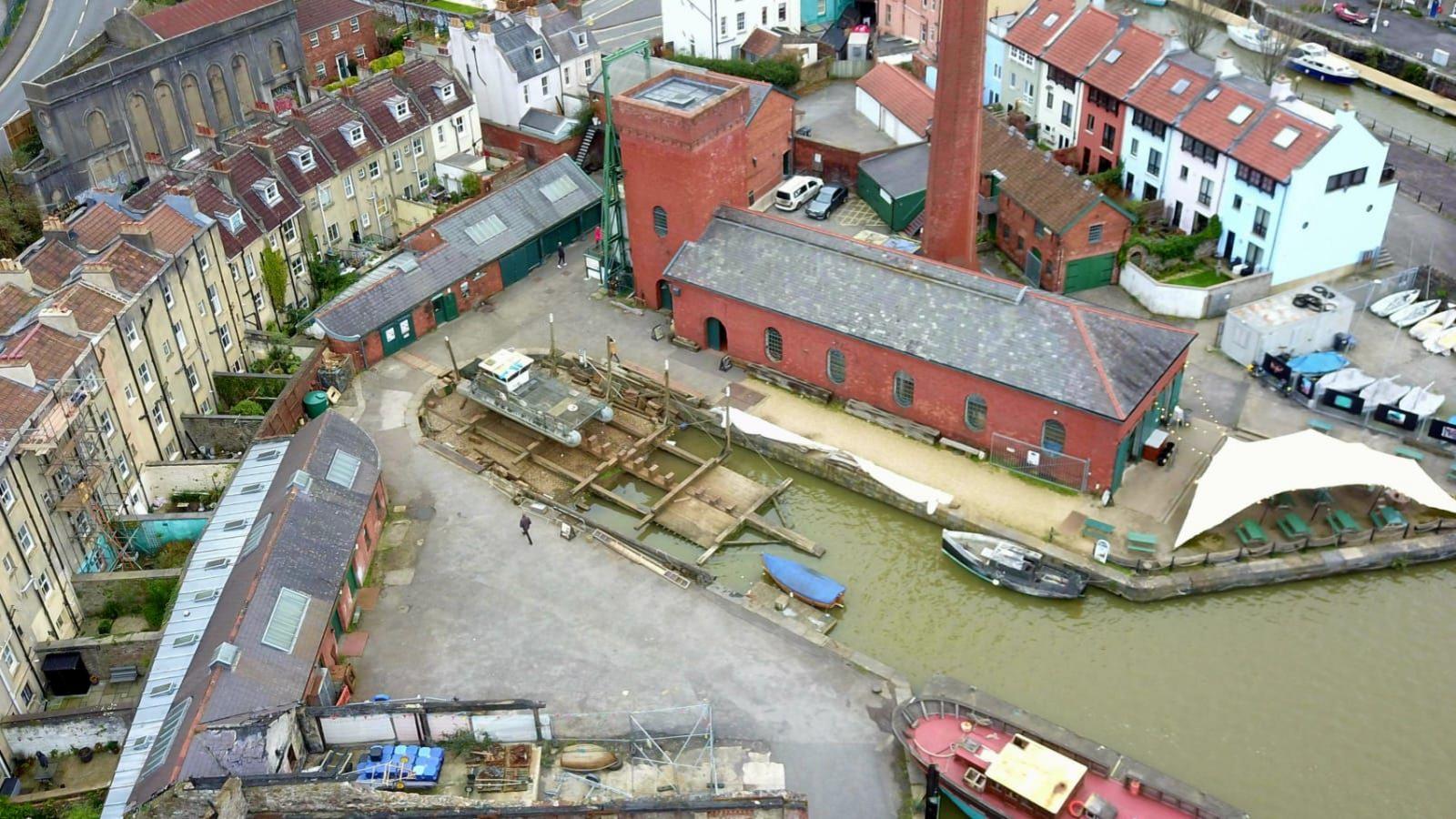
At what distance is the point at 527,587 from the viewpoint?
40.1m

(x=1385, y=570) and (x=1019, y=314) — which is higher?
(x=1019, y=314)

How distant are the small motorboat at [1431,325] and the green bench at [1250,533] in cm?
1520

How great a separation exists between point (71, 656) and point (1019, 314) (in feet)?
111

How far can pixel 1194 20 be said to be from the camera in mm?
74312

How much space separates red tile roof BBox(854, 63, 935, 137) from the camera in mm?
62772

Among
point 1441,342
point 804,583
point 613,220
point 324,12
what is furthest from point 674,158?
point 324,12

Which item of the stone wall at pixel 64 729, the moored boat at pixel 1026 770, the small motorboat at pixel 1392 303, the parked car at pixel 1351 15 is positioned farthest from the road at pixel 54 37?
the parked car at pixel 1351 15

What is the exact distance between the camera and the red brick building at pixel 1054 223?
52312mm

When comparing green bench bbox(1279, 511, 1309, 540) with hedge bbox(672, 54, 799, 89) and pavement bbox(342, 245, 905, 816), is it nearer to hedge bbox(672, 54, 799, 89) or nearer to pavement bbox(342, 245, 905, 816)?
pavement bbox(342, 245, 905, 816)

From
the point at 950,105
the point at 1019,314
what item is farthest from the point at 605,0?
the point at 1019,314

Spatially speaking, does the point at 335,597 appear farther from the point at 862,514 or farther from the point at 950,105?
the point at 950,105

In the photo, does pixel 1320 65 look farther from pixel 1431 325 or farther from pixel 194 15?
pixel 194 15

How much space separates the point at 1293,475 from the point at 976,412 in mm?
10961

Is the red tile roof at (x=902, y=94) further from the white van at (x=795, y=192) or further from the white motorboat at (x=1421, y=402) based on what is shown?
the white motorboat at (x=1421, y=402)
